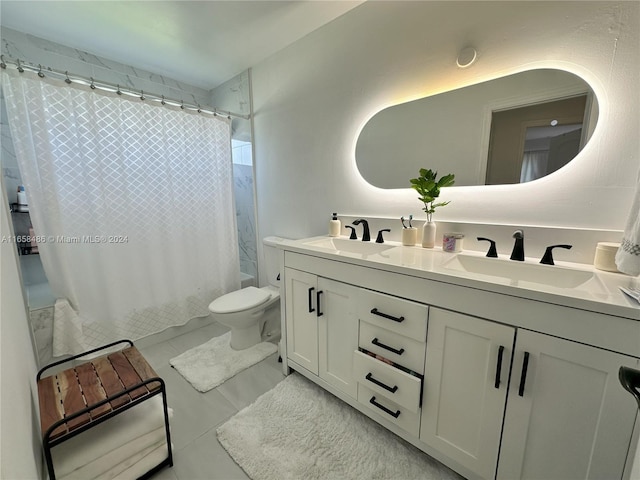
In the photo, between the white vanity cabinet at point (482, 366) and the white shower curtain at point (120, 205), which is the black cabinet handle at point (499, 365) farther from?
the white shower curtain at point (120, 205)

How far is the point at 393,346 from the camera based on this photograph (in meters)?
1.18

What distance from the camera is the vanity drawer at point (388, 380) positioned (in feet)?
3.63

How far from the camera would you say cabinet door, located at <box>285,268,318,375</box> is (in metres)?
1.49

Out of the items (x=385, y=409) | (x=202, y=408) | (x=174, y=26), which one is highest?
(x=174, y=26)

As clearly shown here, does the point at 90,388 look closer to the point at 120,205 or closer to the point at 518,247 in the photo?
the point at 120,205

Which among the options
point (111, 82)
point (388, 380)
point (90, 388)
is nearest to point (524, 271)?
point (388, 380)

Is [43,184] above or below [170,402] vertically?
above

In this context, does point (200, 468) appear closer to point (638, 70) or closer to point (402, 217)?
point (402, 217)

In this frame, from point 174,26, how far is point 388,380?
2567mm

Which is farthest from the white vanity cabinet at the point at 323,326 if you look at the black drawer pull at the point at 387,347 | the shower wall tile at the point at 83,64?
the shower wall tile at the point at 83,64

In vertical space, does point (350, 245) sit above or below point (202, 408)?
above

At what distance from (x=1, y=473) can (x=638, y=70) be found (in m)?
2.22

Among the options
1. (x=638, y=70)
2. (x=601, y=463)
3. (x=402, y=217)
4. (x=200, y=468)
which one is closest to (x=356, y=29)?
(x=402, y=217)

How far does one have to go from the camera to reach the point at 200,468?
3.89ft
